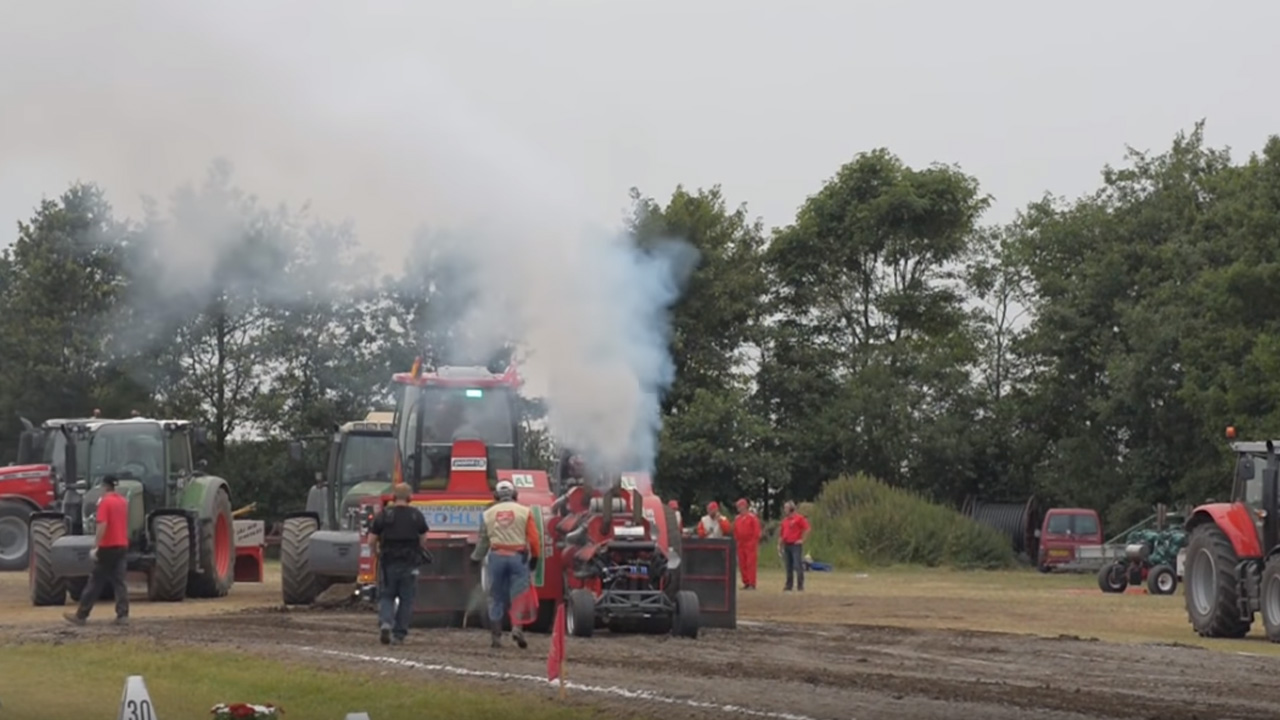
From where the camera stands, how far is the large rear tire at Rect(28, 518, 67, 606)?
103 ft

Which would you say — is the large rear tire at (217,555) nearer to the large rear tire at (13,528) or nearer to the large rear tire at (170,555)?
the large rear tire at (170,555)

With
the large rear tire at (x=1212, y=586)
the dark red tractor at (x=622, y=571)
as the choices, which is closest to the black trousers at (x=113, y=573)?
the dark red tractor at (x=622, y=571)

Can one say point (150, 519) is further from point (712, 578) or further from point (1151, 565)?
point (1151, 565)

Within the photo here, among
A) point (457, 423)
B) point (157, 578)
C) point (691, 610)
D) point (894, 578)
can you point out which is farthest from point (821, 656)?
point (894, 578)

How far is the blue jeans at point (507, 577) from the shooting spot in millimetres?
22656

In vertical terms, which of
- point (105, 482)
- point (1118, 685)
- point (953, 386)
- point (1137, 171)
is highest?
point (1137, 171)

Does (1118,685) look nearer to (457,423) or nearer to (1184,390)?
(457,423)

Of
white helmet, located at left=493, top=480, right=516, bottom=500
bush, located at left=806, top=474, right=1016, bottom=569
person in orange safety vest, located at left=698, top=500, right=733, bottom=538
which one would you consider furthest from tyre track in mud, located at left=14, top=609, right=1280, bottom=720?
bush, located at left=806, top=474, right=1016, bottom=569

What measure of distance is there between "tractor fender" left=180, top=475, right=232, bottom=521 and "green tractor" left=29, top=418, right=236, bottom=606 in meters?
0.02

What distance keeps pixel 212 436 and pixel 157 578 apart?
102ft

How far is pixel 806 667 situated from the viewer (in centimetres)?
1962

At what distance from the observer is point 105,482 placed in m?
26.7

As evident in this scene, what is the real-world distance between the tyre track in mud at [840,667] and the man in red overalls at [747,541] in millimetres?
14524

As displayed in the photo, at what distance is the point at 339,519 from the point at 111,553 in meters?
7.86
